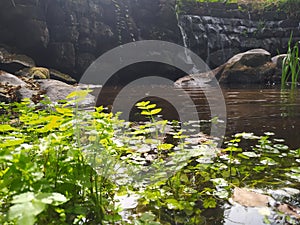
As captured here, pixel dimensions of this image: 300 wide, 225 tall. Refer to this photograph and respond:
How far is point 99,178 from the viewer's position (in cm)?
126

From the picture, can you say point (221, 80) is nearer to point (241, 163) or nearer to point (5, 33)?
point (5, 33)

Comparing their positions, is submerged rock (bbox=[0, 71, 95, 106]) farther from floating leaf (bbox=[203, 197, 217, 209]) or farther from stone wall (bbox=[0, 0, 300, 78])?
stone wall (bbox=[0, 0, 300, 78])

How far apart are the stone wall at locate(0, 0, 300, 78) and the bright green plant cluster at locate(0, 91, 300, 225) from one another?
9.51 m

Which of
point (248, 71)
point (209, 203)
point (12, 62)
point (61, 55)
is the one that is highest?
point (61, 55)

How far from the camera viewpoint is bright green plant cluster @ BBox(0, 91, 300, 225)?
32.6 inches

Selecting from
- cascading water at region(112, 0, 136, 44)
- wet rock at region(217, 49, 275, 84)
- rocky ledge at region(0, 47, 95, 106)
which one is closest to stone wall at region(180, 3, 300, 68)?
cascading water at region(112, 0, 136, 44)

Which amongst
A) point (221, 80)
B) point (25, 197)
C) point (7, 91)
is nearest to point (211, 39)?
point (221, 80)

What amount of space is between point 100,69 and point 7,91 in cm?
692

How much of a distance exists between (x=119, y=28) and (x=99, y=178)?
1110 centimetres

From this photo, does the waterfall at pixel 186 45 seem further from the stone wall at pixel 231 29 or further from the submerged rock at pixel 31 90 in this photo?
the submerged rock at pixel 31 90

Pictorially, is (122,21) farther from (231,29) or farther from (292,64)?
(292,64)

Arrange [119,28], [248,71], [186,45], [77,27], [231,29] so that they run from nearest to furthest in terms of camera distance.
Answer: [248,71]
[77,27]
[119,28]
[186,45]
[231,29]

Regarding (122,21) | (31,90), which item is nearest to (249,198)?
(31,90)

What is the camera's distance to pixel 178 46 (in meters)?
12.6
